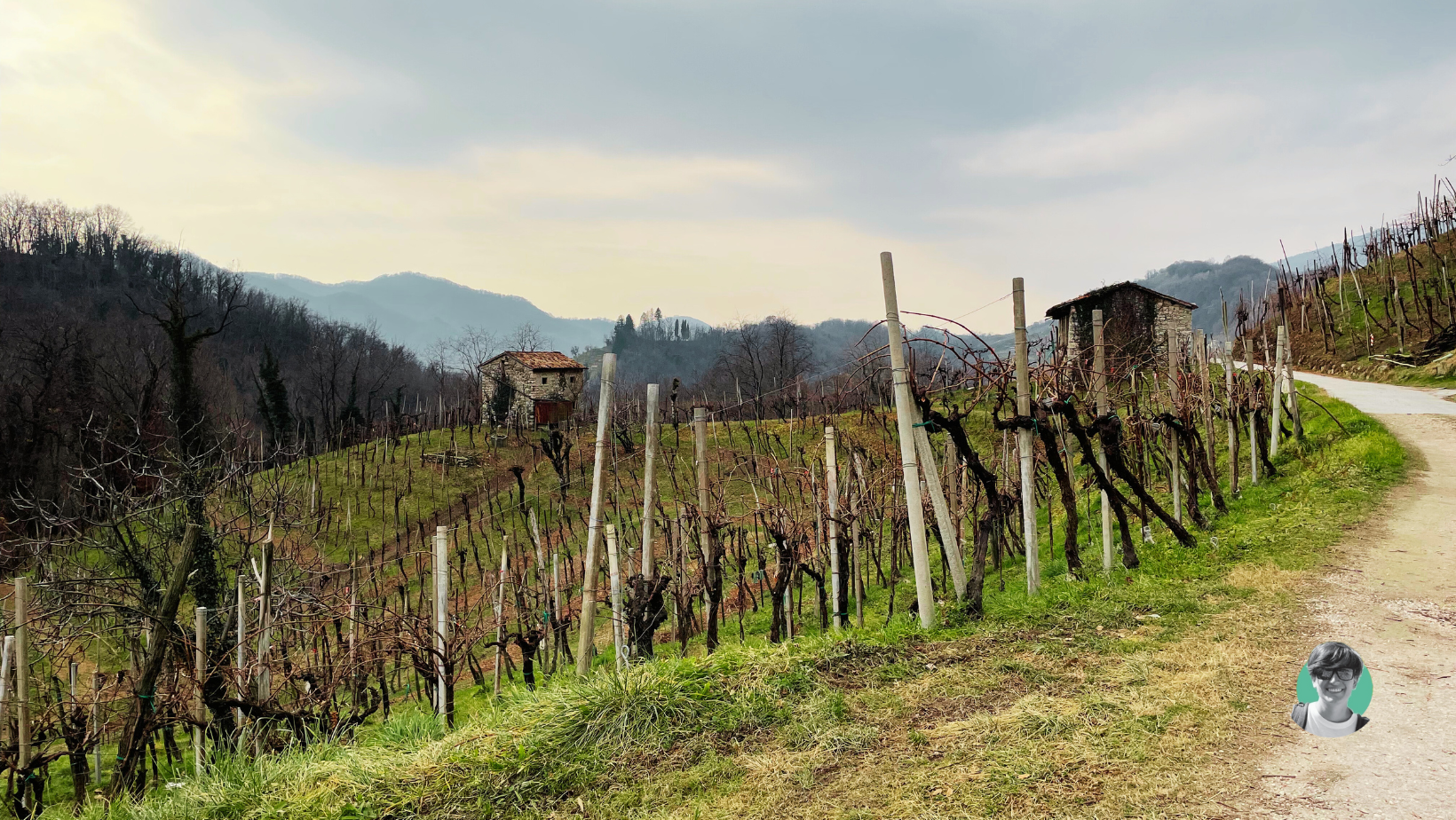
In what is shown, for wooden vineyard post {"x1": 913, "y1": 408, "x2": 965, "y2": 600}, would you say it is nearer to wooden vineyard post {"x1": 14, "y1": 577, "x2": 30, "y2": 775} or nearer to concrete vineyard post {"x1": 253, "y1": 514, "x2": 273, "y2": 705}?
concrete vineyard post {"x1": 253, "y1": 514, "x2": 273, "y2": 705}

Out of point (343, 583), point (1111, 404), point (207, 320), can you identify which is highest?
point (207, 320)

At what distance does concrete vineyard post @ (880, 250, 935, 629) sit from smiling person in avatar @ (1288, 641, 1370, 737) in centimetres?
326

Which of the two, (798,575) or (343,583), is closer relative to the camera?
(798,575)

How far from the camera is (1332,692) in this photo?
10.1ft

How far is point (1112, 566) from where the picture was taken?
28.4ft

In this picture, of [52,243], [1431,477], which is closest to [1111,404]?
[1431,477]

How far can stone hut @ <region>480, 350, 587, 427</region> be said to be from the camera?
136ft

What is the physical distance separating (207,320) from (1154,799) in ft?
278

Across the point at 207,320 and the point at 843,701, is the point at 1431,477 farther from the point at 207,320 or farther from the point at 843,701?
the point at 207,320

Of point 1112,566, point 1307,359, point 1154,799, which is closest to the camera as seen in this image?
point 1154,799

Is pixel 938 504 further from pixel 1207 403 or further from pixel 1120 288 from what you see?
pixel 1120 288

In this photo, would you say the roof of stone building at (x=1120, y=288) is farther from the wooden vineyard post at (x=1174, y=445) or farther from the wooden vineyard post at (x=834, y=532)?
the wooden vineyard post at (x=834, y=532)

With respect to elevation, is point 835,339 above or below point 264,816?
above

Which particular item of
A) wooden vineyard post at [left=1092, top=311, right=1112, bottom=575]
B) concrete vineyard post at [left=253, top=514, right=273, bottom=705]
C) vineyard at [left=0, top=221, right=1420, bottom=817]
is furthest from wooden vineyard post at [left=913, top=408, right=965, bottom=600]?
concrete vineyard post at [left=253, top=514, right=273, bottom=705]
